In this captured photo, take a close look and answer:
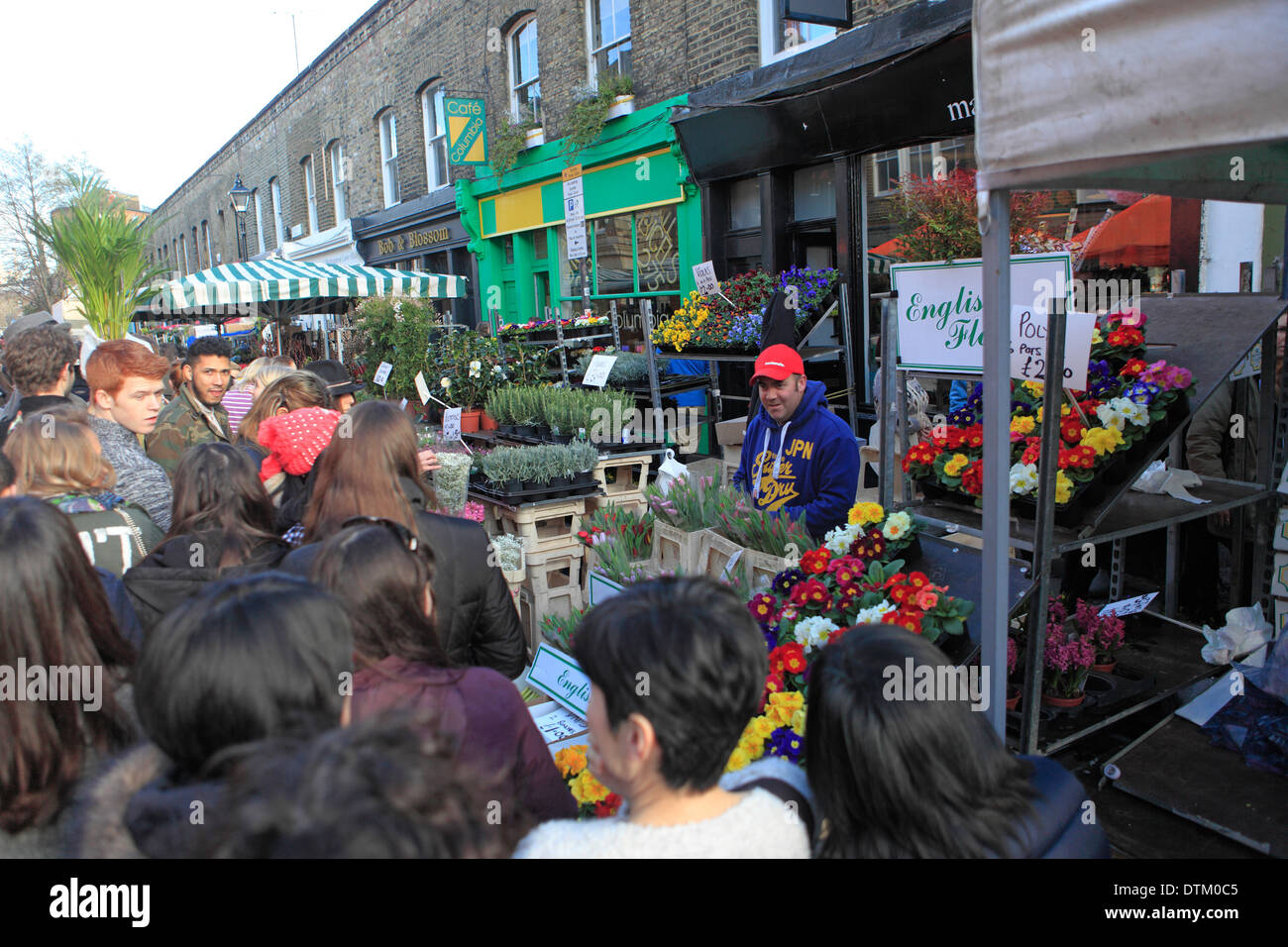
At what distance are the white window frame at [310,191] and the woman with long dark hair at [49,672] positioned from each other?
22656 mm

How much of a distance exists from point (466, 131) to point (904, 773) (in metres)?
13.7

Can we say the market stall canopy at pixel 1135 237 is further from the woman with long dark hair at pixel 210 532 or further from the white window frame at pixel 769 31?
the woman with long dark hair at pixel 210 532

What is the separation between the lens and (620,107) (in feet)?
34.1

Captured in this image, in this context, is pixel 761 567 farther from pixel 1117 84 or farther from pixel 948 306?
pixel 1117 84

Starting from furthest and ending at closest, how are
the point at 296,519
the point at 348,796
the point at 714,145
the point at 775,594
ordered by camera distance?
the point at 714,145 < the point at 296,519 < the point at 775,594 < the point at 348,796

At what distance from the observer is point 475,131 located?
13.4 m

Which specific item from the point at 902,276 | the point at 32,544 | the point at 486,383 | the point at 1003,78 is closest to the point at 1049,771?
the point at 1003,78

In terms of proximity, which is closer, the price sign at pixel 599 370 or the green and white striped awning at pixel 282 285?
the price sign at pixel 599 370

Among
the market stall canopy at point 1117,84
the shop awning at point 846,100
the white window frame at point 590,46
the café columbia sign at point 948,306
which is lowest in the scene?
the café columbia sign at point 948,306

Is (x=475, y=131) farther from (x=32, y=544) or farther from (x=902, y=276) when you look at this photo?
(x=32, y=544)

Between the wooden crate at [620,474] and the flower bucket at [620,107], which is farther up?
the flower bucket at [620,107]

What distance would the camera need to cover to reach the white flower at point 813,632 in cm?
263

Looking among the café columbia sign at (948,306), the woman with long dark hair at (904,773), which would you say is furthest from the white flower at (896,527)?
the woman with long dark hair at (904,773)

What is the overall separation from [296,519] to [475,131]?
38.1 feet
